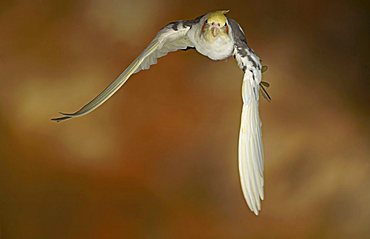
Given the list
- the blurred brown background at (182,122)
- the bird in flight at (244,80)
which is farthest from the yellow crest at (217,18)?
the blurred brown background at (182,122)

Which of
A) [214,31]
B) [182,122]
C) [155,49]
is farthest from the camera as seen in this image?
[182,122]

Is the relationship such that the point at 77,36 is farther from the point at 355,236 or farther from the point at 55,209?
the point at 355,236

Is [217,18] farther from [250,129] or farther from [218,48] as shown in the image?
[250,129]

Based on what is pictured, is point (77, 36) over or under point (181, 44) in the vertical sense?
over

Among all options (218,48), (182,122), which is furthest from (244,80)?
(182,122)

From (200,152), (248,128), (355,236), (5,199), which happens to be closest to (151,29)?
(200,152)

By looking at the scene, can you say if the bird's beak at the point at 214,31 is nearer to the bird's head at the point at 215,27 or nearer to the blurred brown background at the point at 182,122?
the bird's head at the point at 215,27
